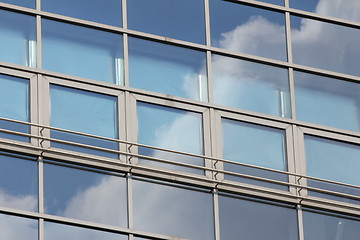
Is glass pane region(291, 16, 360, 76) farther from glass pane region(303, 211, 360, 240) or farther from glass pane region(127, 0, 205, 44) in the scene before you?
glass pane region(303, 211, 360, 240)

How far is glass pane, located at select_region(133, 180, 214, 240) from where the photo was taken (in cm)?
2683

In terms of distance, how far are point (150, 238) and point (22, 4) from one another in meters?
3.96

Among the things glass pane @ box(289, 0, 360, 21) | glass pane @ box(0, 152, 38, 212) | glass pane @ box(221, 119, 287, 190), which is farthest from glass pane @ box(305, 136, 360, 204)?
glass pane @ box(0, 152, 38, 212)

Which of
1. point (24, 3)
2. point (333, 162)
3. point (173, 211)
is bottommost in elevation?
point (173, 211)

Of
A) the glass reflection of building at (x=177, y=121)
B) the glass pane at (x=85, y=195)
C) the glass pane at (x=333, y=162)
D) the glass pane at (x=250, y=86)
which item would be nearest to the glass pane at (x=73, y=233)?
the glass reflection of building at (x=177, y=121)

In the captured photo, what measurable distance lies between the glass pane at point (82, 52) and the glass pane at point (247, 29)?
1705 mm

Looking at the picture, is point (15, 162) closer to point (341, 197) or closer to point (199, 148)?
point (199, 148)

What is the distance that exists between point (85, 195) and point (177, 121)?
6.76ft

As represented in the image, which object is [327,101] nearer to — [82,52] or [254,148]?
[254,148]

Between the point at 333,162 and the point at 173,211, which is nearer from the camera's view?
the point at 173,211

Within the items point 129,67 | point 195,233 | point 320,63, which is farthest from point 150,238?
point 320,63

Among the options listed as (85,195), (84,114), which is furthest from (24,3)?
(85,195)

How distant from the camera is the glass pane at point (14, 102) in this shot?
2658 centimetres

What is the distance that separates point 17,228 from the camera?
2584 centimetres
